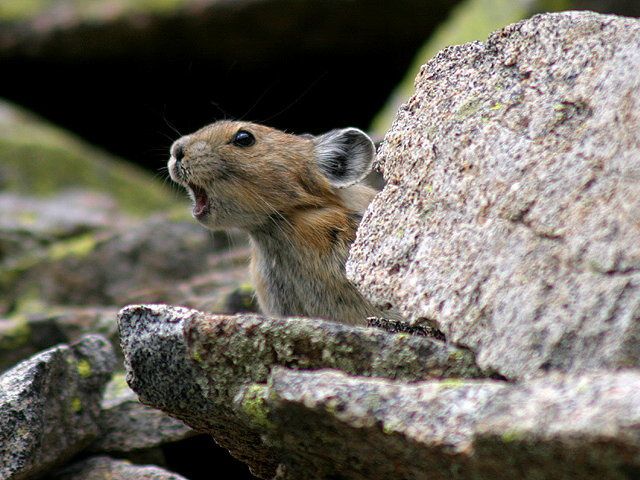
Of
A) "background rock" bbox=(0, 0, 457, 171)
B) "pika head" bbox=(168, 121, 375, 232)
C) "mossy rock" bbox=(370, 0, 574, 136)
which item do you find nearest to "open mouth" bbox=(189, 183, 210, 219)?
"pika head" bbox=(168, 121, 375, 232)

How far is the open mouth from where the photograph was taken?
25.0 feet

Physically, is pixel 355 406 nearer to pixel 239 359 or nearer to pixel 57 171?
pixel 239 359

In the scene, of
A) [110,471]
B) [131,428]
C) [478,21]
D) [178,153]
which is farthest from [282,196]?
[478,21]

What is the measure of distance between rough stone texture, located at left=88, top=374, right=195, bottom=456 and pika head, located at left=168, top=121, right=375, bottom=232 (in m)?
1.95

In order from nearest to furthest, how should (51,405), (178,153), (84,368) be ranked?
1. (51,405)
2. (84,368)
3. (178,153)

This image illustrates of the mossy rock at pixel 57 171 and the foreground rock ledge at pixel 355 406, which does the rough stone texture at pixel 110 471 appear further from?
the mossy rock at pixel 57 171

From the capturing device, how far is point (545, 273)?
356cm

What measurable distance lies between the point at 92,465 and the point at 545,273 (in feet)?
9.47

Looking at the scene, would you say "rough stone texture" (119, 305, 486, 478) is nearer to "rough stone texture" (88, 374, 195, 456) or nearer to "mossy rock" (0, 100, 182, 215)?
"rough stone texture" (88, 374, 195, 456)

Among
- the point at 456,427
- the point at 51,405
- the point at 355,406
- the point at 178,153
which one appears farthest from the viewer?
the point at 178,153

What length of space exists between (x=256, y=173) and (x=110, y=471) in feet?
9.68

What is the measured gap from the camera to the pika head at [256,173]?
762 cm

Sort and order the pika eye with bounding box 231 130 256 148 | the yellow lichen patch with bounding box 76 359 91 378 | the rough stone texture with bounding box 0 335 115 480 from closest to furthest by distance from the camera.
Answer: the rough stone texture with bounding box 0 335 115 480 → the yellow lichen patch with bounding box 76 359 91 378 → the pika eye with bounding box 231 130 256 148

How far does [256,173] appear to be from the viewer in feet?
25.3
